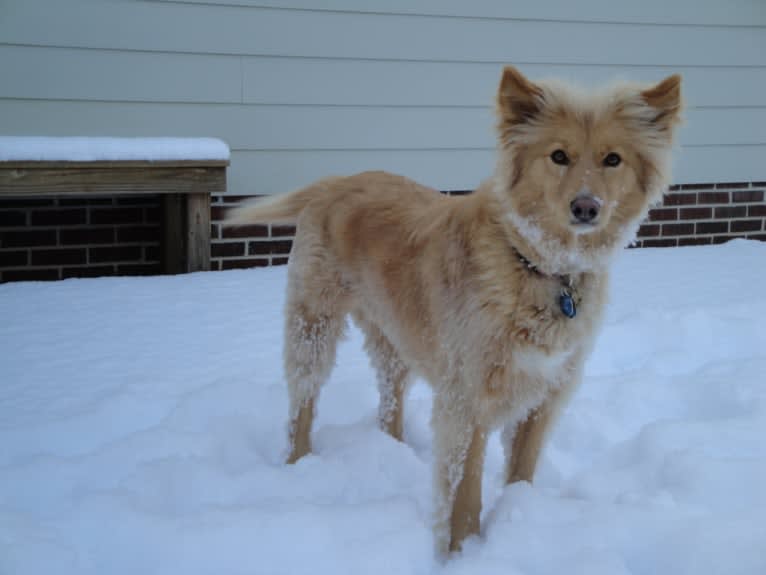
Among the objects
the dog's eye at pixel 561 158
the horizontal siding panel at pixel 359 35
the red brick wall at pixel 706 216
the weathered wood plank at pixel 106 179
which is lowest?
the red brick wall at pixel 706 216

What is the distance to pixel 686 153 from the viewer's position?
6105 millimetres

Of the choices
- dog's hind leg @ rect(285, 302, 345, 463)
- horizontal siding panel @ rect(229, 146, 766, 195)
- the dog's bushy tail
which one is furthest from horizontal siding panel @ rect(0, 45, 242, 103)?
dog's hind leg @ rect(285, 302, 345, 463)

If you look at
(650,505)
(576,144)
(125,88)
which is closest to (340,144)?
(125,88)

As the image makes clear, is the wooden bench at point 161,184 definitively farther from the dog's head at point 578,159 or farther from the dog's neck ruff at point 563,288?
the dog's neck ruff at point 563,288

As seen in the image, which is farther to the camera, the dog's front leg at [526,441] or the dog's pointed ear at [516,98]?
the dog's front leg at [526,441]

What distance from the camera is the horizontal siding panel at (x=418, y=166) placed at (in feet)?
17.2

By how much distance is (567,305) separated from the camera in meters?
2.15

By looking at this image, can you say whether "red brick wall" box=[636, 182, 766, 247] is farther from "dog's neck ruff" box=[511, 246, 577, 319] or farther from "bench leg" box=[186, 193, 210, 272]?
"dog's neck ruff" box=[511, 246, 577, 319]

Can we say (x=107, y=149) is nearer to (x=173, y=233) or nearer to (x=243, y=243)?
(x=173, y=233)

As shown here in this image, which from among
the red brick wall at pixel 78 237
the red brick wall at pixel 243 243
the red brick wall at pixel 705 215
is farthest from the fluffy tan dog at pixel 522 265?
the red brick wall at pixel 705 215

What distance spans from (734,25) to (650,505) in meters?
5.16

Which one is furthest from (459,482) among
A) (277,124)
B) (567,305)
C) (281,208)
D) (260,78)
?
(260,78)

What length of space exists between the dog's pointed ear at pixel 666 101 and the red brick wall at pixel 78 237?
3826 millimetres

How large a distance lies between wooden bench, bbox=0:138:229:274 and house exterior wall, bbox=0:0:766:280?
11.7 inches
